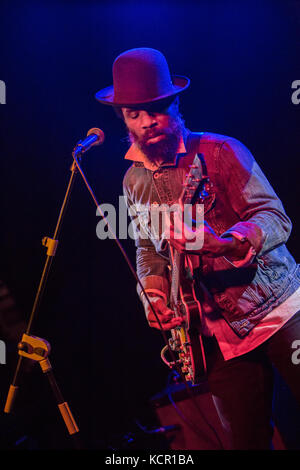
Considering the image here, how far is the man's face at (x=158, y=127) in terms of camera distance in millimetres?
1750

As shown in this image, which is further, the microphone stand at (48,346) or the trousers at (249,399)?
the microphone stand at (48,346)

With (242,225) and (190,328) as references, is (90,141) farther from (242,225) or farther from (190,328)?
(190,328)

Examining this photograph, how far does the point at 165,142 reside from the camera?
1.76m

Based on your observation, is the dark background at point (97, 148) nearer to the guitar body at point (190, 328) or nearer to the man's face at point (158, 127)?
the man's face at point (158, 127)

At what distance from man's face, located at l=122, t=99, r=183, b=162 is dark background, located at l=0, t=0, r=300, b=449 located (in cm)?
86

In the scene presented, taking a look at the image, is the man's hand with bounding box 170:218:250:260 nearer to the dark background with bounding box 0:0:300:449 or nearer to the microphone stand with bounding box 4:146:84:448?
the microphone stand with bounding box 4:146:84:448

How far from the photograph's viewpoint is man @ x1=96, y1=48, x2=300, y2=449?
1.38m

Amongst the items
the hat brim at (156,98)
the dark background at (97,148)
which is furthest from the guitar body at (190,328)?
the dark background at (97,148)

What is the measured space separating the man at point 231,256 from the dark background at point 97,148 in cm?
82

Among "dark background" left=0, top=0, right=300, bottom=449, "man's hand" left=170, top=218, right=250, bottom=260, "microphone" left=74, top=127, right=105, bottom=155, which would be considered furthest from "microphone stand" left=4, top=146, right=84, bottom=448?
"dark background" left=0, top=0, right=300, bottom=449

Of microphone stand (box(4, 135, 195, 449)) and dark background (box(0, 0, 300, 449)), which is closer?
microphone stand (box(4, 135, 195, 449))

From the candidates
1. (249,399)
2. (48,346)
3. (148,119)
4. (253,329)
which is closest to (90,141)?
(148,119)

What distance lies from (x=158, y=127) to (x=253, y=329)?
112cm

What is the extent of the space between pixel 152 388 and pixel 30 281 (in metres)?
1.51
